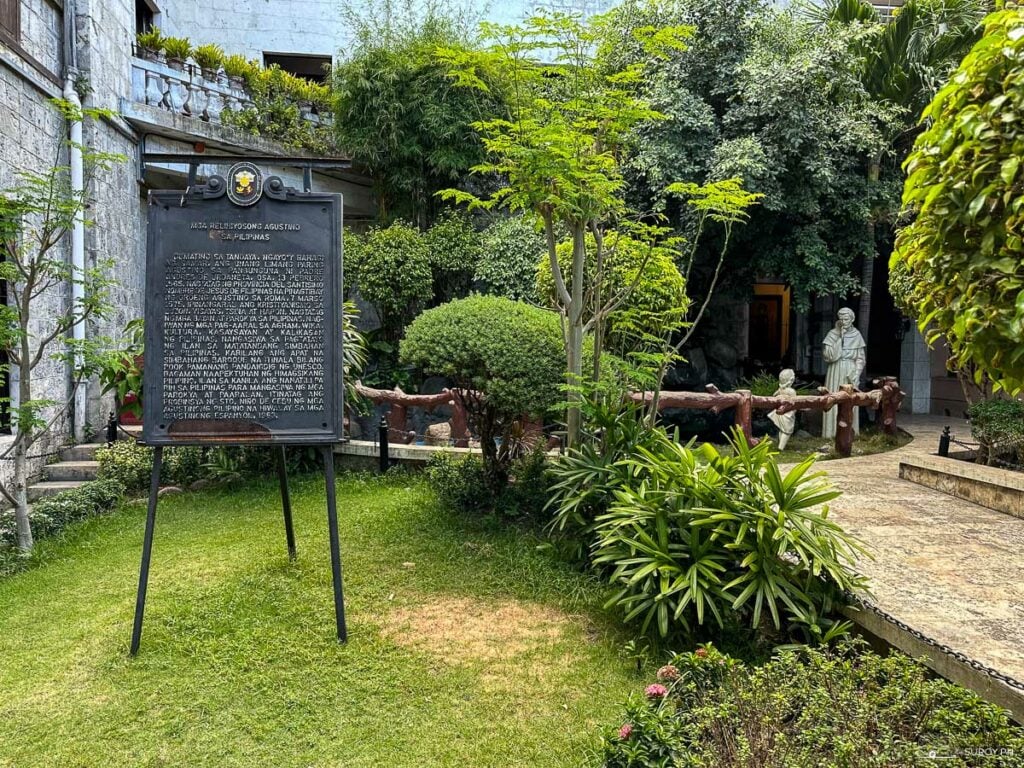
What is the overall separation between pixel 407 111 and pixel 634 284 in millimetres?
8236

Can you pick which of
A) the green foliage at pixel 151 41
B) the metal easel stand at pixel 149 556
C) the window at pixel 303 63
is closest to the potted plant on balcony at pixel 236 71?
the green foliage at pixel 151 41

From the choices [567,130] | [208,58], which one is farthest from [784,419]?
[208,58]

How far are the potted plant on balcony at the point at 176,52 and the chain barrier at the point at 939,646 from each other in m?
11.9

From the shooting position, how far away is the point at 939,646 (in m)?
3.20

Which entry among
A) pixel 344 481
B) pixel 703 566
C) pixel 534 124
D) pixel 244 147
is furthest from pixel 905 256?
pixel 244 147

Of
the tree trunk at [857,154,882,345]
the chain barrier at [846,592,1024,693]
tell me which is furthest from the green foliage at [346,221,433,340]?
the chain barrier at [846,592,1024,693]

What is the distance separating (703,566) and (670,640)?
0.45 m

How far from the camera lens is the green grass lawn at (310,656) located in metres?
3.10

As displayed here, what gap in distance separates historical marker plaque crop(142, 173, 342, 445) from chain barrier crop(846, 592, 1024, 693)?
3.07m

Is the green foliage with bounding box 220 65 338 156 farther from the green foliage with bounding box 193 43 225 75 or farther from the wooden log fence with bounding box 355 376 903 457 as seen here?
the wooden log fence with bounding box 355 376 903 457

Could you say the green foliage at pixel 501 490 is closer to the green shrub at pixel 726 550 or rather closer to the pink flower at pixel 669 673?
the green shrub at pixel 726 550

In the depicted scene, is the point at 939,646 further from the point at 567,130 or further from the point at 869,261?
the point at 869,261

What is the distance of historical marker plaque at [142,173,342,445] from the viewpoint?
4.00 metres

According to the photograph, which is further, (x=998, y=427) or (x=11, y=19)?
(x=998, y=427)
